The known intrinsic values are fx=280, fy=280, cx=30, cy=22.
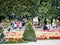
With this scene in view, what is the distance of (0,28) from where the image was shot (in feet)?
56.2

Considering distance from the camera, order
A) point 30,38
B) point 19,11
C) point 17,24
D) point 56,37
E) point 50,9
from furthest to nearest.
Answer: point 17,24
point 50,9
point 56,37
point 30,38
point 19,11

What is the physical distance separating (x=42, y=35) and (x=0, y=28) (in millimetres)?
5407

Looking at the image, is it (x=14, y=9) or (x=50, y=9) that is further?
(x=50, y=9)

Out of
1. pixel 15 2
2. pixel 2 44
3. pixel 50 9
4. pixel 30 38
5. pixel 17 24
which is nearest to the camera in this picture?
pixel 15 2

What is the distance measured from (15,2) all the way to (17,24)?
1037 inches

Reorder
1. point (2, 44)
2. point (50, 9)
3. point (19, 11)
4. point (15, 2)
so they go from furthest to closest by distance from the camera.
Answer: point (50, 9) < point (2, 44) < point (19, 11) < point (15, 2)

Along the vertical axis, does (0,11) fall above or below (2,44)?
above

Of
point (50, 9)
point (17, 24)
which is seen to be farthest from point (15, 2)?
point (17, 24)

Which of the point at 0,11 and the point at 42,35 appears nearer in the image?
the point at 0,11

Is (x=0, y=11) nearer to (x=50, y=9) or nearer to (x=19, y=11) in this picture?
(x=19, y=11)

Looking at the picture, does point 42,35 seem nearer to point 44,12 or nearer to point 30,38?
point 30,38

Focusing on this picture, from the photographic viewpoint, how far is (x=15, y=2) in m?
12.0

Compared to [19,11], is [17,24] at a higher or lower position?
lower

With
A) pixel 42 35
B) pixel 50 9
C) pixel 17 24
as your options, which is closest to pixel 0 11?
pixel 42 35
